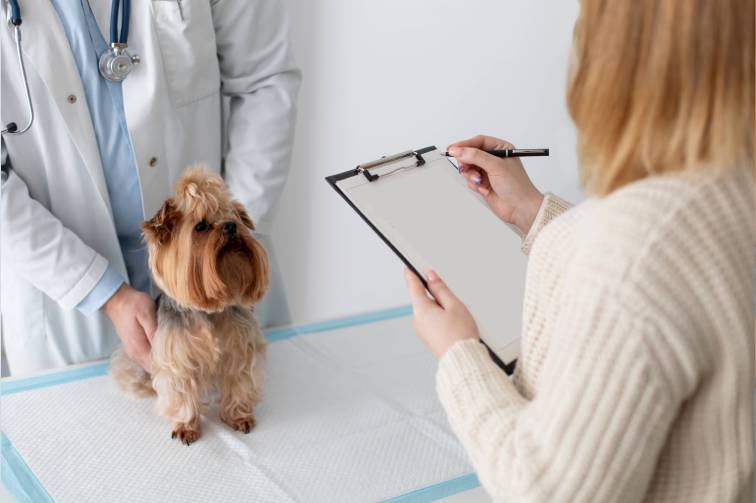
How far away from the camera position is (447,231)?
4.42ft

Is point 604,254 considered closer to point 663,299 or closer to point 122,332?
point 663,299

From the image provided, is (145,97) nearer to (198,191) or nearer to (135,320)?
(198,191)

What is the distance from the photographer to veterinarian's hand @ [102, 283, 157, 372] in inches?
62.9

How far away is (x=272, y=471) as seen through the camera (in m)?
1.38

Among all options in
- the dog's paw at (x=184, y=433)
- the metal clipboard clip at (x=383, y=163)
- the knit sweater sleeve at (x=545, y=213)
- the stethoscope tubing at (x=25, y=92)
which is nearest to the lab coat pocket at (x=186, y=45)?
the stethoscope tubing at (x=25, y=92)

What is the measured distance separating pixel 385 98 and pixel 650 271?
2.13 metres

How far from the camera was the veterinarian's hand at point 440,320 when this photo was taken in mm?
1014

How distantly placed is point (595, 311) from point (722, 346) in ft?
0.45

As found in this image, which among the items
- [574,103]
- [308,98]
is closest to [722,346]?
[574,103]

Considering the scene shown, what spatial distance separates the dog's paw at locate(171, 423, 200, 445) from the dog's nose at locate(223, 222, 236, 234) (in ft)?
1.24

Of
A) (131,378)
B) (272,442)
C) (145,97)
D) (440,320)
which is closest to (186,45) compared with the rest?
(145,97)

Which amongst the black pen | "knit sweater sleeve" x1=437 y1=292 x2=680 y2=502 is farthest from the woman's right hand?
"knit sweater sleeve" x1=437 y1=292 x2=680 y2=502

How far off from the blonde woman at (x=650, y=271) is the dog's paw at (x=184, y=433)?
789 mm

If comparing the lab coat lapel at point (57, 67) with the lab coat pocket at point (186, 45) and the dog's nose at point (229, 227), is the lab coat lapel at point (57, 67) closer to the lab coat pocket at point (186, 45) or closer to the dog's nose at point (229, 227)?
the lab coat pocket at point (186, 45)
